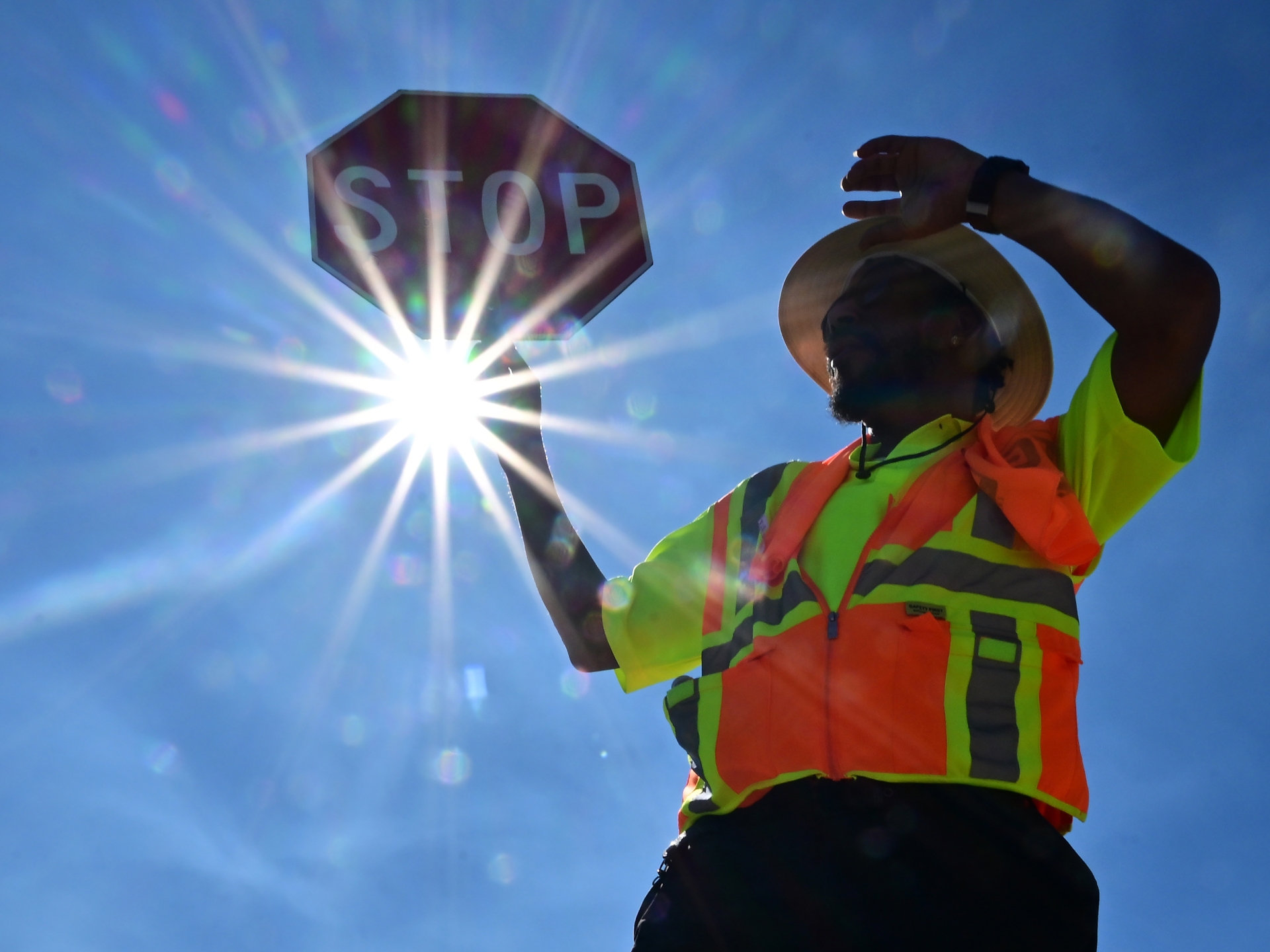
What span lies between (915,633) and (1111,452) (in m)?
0.70

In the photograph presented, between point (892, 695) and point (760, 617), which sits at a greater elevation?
point (760, 617)

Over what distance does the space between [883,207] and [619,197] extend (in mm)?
743

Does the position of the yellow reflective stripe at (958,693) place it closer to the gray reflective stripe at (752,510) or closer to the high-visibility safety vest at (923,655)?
A: the high-visibility safety vest at (923,655)

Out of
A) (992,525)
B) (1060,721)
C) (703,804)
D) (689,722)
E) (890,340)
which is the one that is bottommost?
(1060,721)

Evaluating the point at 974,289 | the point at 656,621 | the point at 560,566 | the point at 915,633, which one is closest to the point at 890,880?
the point at 915,633

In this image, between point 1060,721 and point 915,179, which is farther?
point 915,179

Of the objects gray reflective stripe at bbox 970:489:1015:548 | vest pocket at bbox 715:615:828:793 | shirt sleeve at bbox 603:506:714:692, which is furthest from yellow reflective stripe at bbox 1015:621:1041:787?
shirt sleeve at bbox 603:506:714:692

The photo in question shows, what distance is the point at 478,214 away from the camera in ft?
9.30

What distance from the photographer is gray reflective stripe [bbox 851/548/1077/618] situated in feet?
7.89

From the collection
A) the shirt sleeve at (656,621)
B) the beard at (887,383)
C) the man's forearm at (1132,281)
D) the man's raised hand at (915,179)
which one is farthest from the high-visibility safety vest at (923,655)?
the man's raised hand at (915,179)

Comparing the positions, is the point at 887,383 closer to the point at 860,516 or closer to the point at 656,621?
the point at 860,516

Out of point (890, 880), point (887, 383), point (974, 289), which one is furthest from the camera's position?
point (974, 289)

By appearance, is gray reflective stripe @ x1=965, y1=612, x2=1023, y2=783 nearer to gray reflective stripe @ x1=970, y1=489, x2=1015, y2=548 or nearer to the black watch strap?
gray reflective stripe @ x1=970, y1=489, x2=1015, y2=548

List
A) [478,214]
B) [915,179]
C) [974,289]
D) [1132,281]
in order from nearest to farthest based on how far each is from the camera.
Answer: [1132,281]
[915,179]
[478,214]
[974,289]
